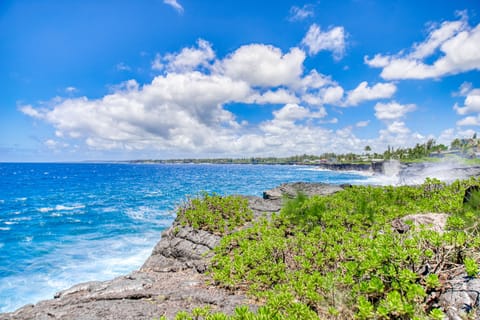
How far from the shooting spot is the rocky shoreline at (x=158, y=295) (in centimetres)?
521

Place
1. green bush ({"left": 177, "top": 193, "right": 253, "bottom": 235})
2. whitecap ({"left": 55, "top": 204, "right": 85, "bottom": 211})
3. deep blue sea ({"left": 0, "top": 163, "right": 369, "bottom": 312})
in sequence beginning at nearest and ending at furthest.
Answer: green bush ({"left": 177, "top": 193, "right": 253, "bottom": 235})
deep blue sea ({"left": 0, "top": 163, "right": 369, "bottom": 312})
whitecap ({"left": 55, "top": 204, "right": 85, "bottom": 211})

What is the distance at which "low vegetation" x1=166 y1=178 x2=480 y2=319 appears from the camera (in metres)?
3.50

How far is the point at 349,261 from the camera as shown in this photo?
5.52 meters

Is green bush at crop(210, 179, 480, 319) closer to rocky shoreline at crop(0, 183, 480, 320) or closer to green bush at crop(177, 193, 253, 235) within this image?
rocky shoreline at crop(0, 183, 480, 320)

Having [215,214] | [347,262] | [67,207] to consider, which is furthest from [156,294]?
[67,207]

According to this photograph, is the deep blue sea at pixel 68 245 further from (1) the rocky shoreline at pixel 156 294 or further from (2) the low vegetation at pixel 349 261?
(2) the low vegetation at pixel 349 261

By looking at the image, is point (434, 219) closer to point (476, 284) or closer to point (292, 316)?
point (476, 284)

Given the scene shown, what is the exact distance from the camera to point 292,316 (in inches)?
145

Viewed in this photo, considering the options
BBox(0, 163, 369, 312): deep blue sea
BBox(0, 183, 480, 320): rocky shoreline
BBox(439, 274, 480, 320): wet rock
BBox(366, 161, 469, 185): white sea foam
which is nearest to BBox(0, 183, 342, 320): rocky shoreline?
BBox(0, 183, 480, 320): rocky shoreline

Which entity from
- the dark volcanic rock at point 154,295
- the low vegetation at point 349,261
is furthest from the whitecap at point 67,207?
the dark volcanic rock at point 154,295

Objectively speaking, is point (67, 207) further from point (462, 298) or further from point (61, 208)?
point (462, 298)

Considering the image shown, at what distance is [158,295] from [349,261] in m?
4.65

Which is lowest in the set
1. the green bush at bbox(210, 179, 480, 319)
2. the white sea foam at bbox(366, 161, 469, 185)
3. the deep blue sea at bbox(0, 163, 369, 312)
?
the deep blue sea at bbox(0, 163, 369, 312)

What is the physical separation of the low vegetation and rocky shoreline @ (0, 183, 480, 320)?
13.6 inches
